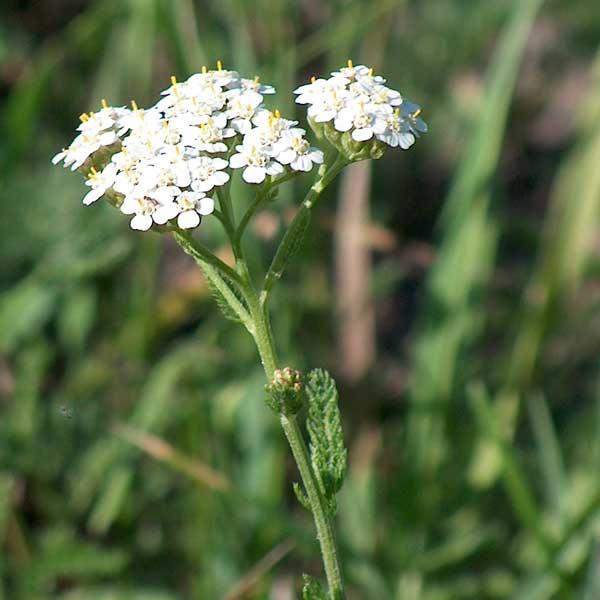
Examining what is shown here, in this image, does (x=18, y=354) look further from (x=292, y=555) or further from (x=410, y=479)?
(x=410, y=479)

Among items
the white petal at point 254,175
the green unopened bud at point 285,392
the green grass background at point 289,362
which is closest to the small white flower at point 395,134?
the white petal at point 254,175

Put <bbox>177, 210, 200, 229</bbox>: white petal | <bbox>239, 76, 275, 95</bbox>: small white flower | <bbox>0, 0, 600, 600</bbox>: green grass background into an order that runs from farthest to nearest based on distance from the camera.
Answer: <bbox>0, 0, 600, 600</bbox>: green grass background
<bbox>239, 76, 275, 95</bbox>: small white flower
<bbox>177, 210, 200, 229</bbox>: white petal

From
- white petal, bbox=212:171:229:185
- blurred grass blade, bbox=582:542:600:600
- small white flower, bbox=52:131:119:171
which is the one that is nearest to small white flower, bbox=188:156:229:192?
white petal, bbox=212:171:229:185

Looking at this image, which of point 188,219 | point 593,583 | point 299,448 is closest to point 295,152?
point 188,219

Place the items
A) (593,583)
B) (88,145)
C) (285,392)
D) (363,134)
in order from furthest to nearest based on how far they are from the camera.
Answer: (593,583) → (88,145) → (363,134) → (285,392)

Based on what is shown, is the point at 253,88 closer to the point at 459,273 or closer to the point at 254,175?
the point at 254,175

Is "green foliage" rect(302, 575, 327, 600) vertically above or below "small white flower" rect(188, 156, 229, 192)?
below

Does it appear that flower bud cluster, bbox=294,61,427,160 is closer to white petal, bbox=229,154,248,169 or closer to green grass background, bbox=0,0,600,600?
white petal, bbox=229,154,248,169

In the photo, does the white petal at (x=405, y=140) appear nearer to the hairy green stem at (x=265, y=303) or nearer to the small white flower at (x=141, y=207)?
the hairy green stem at (x=265, y=303)
